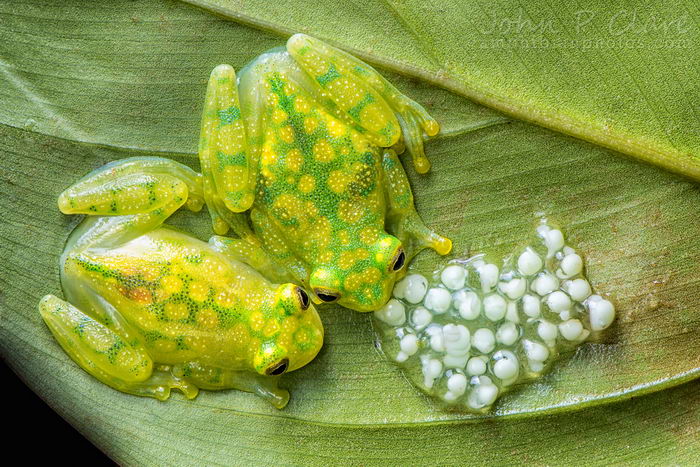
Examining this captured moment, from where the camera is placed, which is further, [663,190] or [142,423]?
[142,423]

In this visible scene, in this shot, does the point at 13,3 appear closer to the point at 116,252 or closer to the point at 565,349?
the point at 116,252

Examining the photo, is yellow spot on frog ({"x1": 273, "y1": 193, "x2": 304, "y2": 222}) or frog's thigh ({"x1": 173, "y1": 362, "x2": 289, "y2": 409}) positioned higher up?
yellow spot on frog ({"x1": 273, "y1": 193, "x2": 304, "y2": 222})

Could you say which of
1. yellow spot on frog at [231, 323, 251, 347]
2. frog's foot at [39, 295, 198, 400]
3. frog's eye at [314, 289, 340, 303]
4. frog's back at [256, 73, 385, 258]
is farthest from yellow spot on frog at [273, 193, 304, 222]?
frog's foot at [39, 295, 198, 400]

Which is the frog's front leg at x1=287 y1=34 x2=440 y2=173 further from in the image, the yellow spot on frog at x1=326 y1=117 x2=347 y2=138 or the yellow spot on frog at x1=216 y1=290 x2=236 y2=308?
the yellow spot on frog at x1=216 y1=290 x2=236 y2=308

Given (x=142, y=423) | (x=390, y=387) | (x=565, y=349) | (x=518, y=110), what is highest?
(x=518, y=110)

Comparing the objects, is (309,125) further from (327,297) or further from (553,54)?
(553,54)

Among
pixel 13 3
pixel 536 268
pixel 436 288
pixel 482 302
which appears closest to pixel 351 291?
pixel 436 288

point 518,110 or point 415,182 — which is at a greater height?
point 518,110
